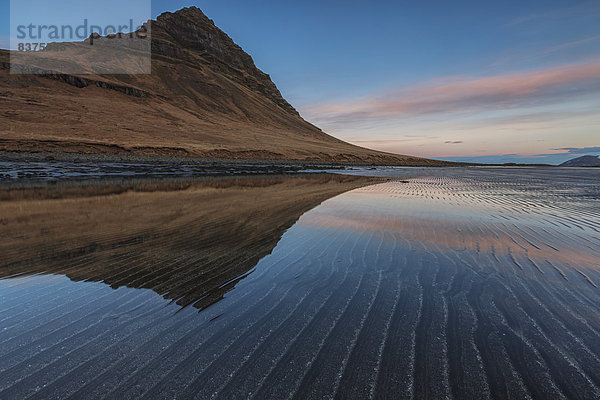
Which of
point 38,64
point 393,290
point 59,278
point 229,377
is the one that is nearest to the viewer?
point 229,377

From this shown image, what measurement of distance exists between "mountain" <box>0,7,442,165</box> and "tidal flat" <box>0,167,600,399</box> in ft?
152

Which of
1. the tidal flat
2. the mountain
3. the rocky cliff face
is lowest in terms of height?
the tidal flat

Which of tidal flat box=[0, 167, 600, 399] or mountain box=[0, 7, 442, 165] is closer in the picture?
tidal flat box=[0, 167, 600, 399]

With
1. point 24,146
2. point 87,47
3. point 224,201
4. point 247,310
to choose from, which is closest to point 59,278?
point 247,310

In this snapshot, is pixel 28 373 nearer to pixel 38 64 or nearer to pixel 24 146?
pixel 24 146

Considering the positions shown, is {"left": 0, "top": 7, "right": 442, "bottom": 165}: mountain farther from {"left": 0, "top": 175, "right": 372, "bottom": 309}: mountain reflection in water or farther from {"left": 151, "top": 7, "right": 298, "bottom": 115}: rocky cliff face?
{"left": 0, "top": 175, "right": 372, "bottom": 309}: mountain reflection in water

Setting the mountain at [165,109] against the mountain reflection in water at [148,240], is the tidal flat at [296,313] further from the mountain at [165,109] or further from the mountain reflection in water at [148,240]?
the mountain at [165,109]

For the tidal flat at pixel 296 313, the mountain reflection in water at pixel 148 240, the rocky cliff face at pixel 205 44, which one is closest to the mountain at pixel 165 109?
the rocky cliff face at pixel 205 44

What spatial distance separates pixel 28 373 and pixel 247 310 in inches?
75.7

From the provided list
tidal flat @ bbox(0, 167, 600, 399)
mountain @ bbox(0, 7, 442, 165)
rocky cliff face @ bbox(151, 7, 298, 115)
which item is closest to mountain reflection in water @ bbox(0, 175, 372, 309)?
tidal flat @ bbox(0, 167, 600, 399)

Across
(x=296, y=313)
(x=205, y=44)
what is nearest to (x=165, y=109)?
(x=205, y=44)

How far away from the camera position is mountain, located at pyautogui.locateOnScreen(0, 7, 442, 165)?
162 ft

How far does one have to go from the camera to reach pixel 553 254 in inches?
221

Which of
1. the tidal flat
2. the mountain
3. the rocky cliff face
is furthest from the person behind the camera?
the rocky cliff face
